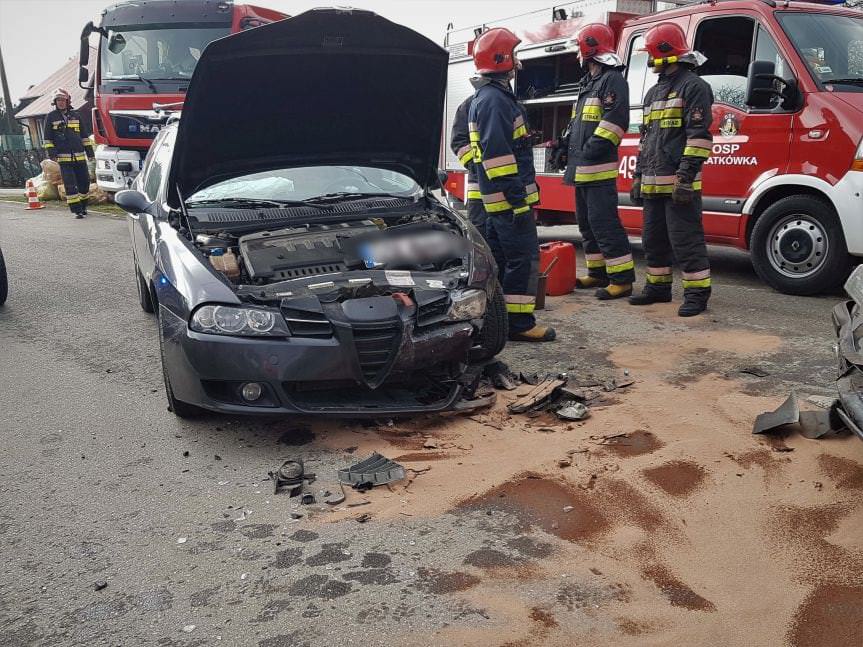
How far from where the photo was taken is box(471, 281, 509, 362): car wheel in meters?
4.71

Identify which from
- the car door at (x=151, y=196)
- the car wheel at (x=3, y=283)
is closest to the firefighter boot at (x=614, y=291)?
the car door at (x=151, y=196)

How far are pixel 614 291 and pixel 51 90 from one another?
140ft

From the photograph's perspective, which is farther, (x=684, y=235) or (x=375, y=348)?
(x=684, y=235)

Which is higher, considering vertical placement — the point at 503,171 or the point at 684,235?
the point at 503,171

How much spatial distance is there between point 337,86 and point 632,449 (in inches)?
112

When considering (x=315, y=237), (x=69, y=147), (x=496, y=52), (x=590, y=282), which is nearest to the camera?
(x=315, y=237)

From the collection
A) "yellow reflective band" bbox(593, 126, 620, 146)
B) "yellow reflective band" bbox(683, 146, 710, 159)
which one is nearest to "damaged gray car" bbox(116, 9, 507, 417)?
"yellow reflective band" bbox(593, 126, 620, 146)

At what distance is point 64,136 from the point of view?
47.1 ft

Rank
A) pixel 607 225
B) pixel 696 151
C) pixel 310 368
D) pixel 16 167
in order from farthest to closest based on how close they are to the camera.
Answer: pixel 16 167 → pixel 607 225 → pixel 696 151 → pixel 310 368

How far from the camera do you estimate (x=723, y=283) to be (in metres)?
7.42

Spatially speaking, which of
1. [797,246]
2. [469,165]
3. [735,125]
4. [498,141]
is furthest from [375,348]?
[735,125]

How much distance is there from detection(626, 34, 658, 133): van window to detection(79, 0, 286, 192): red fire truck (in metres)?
6.60

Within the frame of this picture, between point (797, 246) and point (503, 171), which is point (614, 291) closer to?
point (797, 246)

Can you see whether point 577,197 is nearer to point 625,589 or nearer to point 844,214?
point 844,214
